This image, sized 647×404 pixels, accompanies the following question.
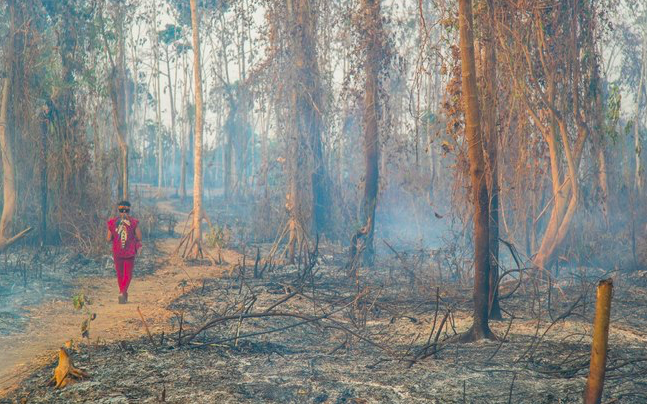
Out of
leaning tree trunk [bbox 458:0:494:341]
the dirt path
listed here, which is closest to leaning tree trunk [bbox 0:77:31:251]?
the dirt path

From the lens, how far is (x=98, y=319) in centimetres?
1000

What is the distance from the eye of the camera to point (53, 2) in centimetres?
1716

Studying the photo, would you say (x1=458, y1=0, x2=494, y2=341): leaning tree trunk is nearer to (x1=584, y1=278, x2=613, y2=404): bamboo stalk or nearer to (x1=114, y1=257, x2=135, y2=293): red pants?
(x1=584, y1=278, x2=613, y2=404): bamboo stalk

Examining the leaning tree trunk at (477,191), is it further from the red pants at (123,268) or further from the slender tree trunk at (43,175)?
the slender tree trunk at (43,175)

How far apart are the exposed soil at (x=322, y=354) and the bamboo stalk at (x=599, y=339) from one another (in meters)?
1.30

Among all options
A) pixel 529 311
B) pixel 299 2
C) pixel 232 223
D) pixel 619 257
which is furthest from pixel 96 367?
pixel 232 223

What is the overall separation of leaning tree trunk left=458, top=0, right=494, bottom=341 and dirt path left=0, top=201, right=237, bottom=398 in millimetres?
4102

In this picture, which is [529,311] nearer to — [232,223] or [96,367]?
[96,367]

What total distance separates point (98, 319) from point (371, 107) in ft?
29.3

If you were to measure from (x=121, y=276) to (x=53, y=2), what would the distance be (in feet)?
31.1

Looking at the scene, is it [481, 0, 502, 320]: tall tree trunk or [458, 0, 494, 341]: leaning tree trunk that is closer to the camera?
[458, 0, 494, 341]: leaning tree trunk

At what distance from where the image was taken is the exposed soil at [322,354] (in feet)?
20.2

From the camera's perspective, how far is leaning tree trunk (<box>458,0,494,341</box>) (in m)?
8.14

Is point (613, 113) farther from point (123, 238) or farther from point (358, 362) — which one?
point (123, 238)
